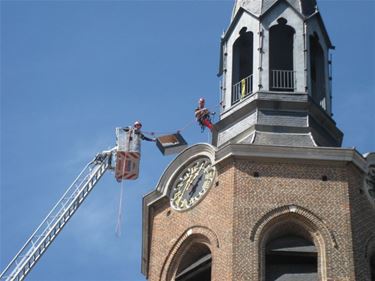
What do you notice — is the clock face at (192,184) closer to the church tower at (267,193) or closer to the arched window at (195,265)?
the church tower at (267,193)

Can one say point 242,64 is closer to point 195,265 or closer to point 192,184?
point 192,184

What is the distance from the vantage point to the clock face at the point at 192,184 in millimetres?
41750

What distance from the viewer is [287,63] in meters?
45.8

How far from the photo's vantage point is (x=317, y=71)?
151 feet

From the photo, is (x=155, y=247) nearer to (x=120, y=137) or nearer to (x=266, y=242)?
(x=266, y=242)

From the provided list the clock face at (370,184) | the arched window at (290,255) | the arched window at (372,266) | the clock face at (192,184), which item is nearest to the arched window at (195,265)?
the clock face at (192,184)

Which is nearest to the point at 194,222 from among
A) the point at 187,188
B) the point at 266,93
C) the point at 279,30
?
the point at 187,188

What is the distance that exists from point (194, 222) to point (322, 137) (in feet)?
16.9

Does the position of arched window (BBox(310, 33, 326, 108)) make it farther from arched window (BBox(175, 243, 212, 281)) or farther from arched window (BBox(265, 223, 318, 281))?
arched window (BBox(175, 243, 212, 281))

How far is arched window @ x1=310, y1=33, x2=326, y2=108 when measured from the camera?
45.2m

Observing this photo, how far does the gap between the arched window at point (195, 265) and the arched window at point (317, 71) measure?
6.71 m

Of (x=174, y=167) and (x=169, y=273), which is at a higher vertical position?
(x=174, y=167)

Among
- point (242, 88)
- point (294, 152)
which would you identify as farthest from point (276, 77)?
point (294, 152)

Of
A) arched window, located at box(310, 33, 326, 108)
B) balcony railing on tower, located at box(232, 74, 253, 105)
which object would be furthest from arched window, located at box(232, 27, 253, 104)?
arched window, located at box(310, 33, 326, 108)
